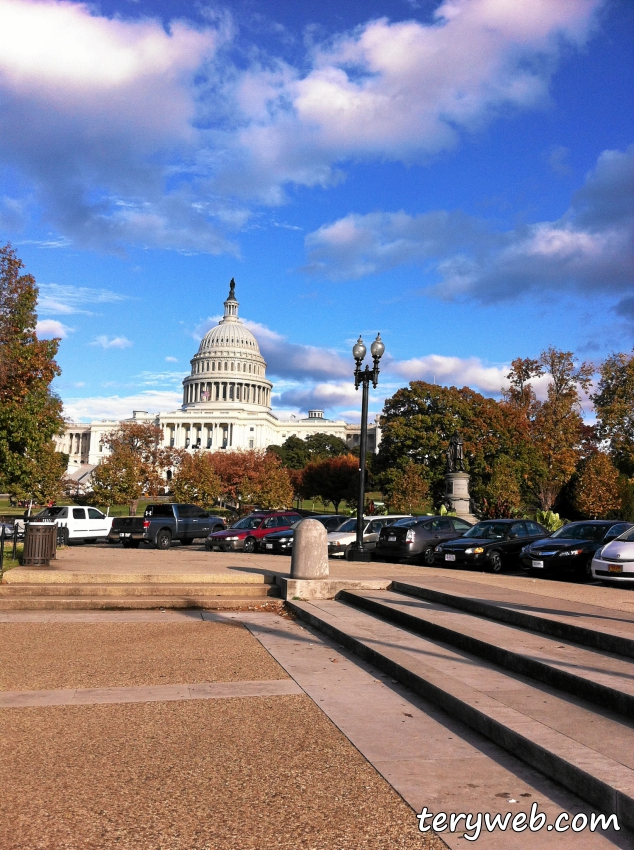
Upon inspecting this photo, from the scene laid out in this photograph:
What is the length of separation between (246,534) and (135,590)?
47.3 ft

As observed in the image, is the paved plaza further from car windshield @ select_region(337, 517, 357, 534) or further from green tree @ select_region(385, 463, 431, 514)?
green tree @ select_region(385, 463, 431, 514)

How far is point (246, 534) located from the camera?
93.5 ft

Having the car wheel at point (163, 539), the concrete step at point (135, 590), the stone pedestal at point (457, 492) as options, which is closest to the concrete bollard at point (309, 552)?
the concrete step at point (135, 590)

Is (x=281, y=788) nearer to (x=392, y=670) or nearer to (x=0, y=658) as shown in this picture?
(x=392, y=670)

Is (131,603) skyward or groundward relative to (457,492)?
groundward

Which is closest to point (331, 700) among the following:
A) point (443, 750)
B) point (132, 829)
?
point (443, 750)

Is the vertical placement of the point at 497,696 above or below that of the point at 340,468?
below

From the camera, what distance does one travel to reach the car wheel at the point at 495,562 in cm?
1966

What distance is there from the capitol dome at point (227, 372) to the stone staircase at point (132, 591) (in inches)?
5662

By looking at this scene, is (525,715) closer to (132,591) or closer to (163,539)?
(132,591)

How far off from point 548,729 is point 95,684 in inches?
175

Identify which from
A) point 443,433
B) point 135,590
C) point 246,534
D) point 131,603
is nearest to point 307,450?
point 443,433

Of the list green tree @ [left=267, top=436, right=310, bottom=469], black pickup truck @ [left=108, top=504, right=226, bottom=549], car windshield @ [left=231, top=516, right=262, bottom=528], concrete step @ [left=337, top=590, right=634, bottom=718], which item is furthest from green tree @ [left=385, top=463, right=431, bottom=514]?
green tree @ [left=267, top=436, right=310, bottom=469]

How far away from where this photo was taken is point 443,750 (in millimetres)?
5742
